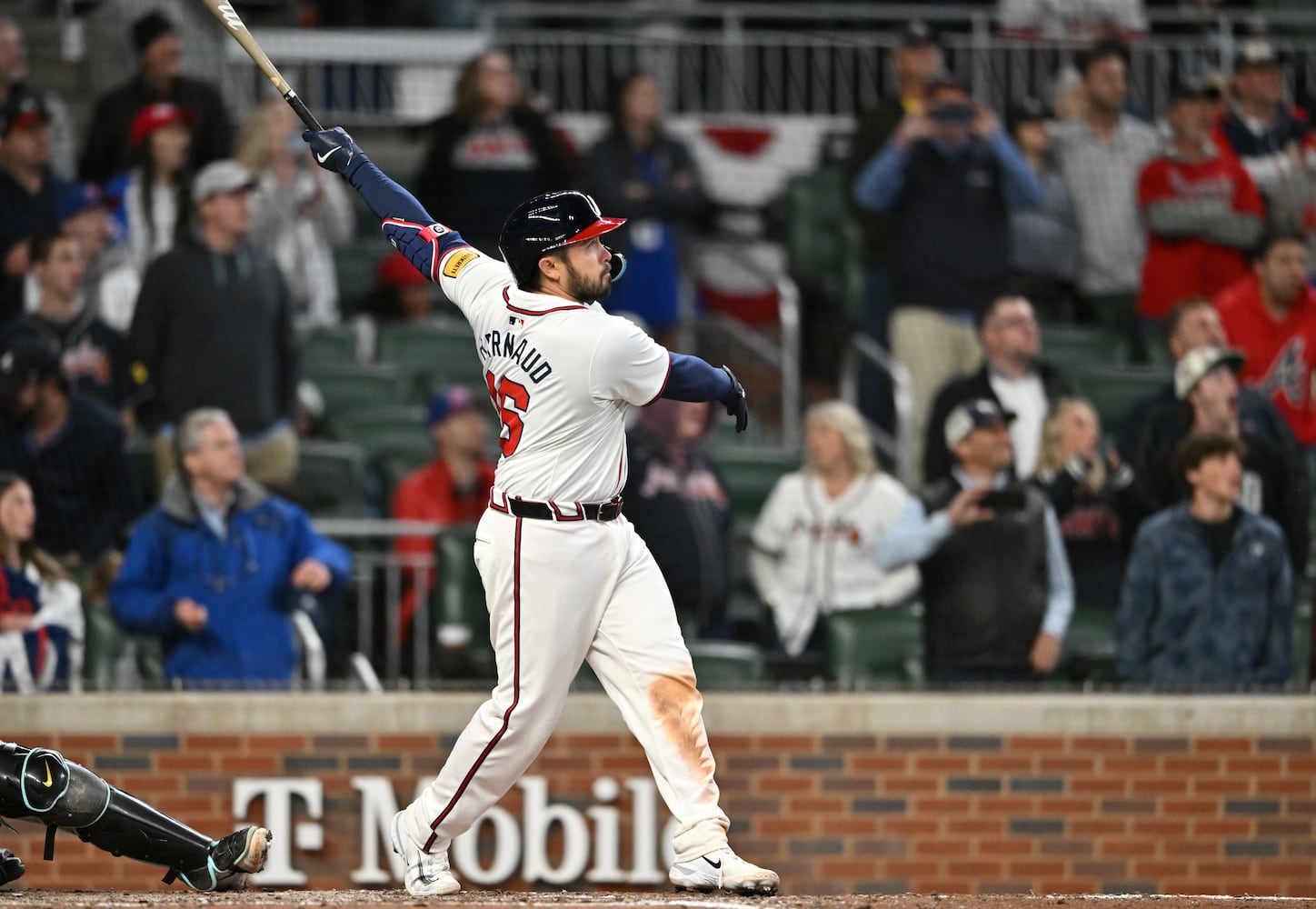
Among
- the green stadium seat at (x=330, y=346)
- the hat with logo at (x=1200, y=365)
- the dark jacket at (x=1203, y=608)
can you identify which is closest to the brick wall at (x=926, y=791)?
the dark jacket at (x=1203, y=608)

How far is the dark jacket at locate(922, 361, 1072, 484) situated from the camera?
24.3 ft

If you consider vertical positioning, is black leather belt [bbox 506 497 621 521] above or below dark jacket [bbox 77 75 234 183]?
below

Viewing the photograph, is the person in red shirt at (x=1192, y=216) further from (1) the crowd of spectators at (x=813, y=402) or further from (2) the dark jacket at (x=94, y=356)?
(2) the dark jacket at (x=94, y=356)

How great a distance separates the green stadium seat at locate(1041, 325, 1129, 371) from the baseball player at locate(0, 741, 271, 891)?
542 centimetres

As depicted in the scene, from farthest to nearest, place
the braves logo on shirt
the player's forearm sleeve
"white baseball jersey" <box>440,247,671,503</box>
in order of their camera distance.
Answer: the braves logo on shirt
the player's forearm sleeve
"white baseball jersey" <box>440,247,671,503</box>

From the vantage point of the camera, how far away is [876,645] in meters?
7.01

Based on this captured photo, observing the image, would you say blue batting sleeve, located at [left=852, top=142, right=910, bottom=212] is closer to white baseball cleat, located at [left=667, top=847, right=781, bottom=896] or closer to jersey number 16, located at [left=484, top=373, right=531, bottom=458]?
jersey number 16, located at [left=484, top=373, right=531, bottom=458]

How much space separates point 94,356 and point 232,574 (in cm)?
177

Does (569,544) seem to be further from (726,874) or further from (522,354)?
(726,874)

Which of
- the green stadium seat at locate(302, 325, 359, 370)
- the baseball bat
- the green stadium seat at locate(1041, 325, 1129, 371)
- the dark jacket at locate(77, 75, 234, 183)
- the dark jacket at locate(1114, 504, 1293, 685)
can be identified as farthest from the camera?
the green stadium seat at locate(1041, 325, 1129, 371)

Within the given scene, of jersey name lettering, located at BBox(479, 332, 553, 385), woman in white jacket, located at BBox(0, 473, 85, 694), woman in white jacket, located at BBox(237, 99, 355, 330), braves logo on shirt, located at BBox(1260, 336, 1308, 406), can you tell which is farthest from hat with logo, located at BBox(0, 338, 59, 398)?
braves logo on shirt, located at BBox(1260, 336, 1308, 406)

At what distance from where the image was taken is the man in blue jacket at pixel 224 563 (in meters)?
6.61

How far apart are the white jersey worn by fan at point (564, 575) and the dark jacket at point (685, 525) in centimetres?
227

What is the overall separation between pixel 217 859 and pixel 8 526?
207 centimetres
